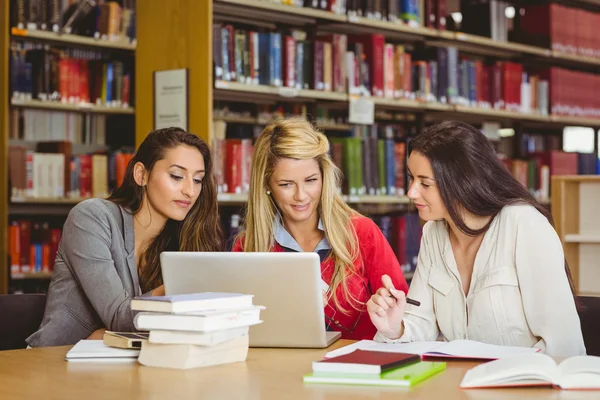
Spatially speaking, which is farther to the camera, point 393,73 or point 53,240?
point 53,240

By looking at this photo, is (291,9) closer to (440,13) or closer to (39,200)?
(440,13)

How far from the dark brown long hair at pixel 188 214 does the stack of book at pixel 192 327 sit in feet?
2.69

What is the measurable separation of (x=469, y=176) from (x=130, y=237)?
1.03 metres

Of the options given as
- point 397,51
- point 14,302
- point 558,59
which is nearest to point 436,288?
point 14,302

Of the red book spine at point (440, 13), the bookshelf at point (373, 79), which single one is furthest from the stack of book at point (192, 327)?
the red book spine at point (440, 13)

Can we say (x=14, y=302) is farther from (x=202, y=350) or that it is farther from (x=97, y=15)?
(x=97, y=15)

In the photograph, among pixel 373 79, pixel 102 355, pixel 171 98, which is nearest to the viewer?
pixel 102 355

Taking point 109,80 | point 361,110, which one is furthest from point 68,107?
point 361,110

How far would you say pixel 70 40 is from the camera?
495cm

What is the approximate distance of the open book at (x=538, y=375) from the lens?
63.0 inches

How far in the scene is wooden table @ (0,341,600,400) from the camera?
5.31 ft

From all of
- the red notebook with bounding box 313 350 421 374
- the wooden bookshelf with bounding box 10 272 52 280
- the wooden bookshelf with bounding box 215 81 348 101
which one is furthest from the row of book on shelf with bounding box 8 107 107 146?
the red notebook with bounding box 313 350 421 374

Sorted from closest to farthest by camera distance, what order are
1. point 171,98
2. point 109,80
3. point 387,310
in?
point 387,310 → point 171,98 → point 109,80

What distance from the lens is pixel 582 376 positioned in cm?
160
